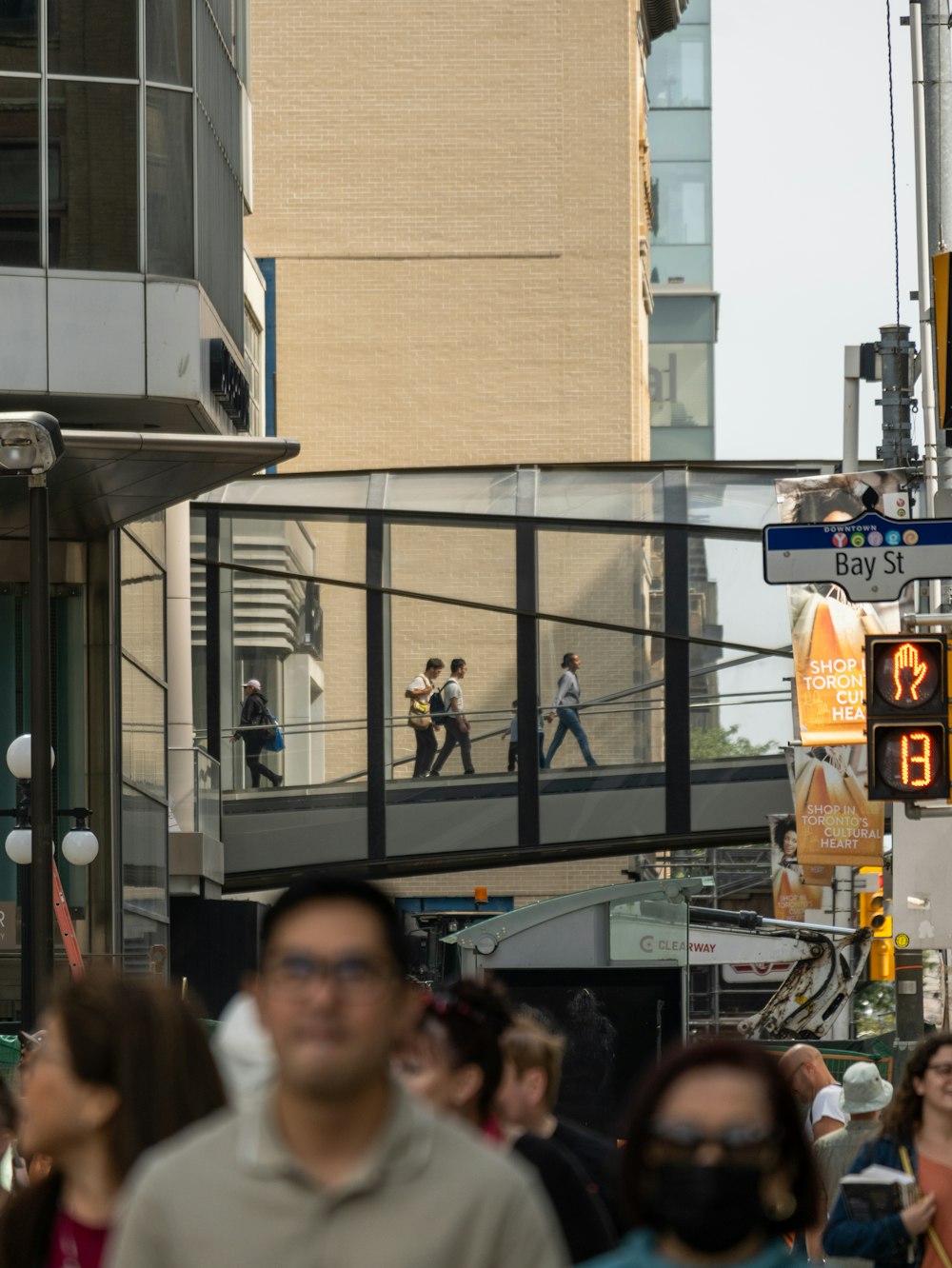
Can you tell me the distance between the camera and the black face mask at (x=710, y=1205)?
3.10 m

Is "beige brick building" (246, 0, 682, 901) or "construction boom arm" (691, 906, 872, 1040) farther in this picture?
"beige brick building" (246, 0, 682, 901)

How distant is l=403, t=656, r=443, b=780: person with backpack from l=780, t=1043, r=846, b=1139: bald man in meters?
20.1

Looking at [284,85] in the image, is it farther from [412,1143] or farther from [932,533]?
[412,1143]

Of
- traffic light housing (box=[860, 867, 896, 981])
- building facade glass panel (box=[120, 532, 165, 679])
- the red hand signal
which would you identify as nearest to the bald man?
the red hand signal

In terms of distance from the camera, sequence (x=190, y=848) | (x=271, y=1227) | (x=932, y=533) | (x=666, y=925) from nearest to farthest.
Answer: (x=271, y=1227)
(x=932, y=533)
(x=666, y=925)
(x=190, y=848)

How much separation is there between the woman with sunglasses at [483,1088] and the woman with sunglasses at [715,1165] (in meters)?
1.32

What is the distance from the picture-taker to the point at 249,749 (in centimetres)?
3127

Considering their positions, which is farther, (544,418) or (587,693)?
(544,418)

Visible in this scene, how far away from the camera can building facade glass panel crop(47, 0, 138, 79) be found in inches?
845

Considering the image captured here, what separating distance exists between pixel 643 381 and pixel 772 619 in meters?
31.1

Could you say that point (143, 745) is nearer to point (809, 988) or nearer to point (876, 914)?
point (809, 988)

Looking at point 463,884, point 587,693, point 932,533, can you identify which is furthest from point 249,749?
point 932,533

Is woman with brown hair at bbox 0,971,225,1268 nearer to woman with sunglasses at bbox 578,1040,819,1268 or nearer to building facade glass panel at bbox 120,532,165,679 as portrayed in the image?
woman with sunglasses at bbox 578,1040,819,1268

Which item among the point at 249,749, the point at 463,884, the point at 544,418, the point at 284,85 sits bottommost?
the point at 463,884
